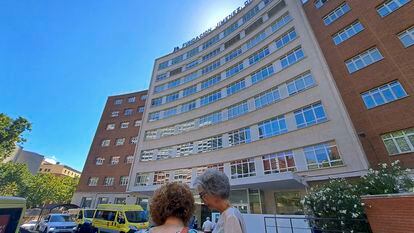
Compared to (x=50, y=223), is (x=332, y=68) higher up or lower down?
higher up

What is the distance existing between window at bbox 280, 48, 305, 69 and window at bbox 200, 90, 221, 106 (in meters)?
8.65

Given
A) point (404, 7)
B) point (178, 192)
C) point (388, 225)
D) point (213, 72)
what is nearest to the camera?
point (178, 192)

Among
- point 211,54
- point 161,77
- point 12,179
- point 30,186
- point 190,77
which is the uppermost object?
point 211,54

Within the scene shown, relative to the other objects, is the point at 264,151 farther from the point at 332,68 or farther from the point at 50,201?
the point at 50,201

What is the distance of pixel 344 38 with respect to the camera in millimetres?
17875

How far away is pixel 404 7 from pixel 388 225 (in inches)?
668

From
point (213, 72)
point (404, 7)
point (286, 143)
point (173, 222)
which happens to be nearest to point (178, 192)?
point (173, 222)

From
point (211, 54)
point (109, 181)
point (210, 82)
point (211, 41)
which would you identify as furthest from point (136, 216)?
point (211, 41)

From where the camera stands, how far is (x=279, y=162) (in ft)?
57.2

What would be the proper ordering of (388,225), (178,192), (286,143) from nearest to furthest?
(178,192) < (388,225) < (286,143)

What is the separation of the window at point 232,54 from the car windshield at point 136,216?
70.3 feet

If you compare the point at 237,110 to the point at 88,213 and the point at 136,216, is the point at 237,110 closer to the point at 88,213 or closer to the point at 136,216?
the point at 136,216

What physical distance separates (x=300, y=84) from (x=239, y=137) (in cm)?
778

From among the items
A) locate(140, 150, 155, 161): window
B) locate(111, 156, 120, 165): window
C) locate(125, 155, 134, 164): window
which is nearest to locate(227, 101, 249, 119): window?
locate(140, 150, 155, 161): window
